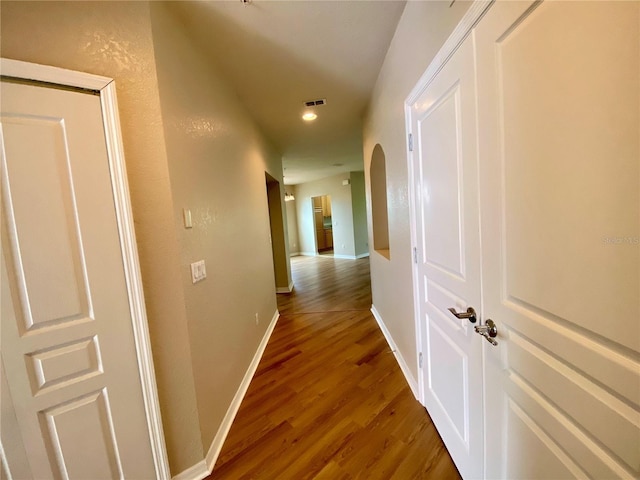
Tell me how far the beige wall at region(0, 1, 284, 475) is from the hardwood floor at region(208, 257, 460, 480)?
279mm

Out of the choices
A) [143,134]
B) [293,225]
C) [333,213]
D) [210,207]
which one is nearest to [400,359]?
[210,207]

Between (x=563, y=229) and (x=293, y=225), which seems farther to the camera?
(x=293, y=225)

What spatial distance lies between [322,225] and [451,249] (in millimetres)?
8448

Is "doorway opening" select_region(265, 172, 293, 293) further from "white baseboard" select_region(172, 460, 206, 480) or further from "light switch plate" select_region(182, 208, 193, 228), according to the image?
"white baseboard" select_region(172, 460, 206, 480)

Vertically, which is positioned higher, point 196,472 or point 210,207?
point 210,207

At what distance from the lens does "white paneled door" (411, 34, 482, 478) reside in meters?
1.00

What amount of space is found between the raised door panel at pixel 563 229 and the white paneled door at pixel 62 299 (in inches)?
59.8

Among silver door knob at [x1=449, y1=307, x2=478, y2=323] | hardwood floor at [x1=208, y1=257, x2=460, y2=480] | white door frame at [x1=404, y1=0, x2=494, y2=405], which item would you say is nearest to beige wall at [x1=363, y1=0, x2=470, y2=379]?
white door frame at [x1=404, y1=0, x2=494, y2=405]

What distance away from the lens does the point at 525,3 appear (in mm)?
659

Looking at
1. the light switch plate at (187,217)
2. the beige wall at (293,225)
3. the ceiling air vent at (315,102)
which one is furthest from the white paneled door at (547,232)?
the beige wall at (293,225)

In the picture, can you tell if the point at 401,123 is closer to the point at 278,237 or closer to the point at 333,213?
the point at 278,237

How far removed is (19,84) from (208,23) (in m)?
1.01

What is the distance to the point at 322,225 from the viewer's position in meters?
9.60

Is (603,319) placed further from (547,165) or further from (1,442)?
(1,442)
